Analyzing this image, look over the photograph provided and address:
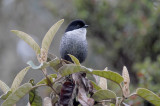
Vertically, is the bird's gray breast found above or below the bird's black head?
below

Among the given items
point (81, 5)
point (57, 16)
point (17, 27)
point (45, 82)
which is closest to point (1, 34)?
point (17, 27)

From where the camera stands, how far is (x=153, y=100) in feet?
5.60

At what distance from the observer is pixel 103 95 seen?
177 centimetres

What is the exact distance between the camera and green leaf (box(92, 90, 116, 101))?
1.76 metres

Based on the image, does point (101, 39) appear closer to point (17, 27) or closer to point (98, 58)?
point (98, 58)

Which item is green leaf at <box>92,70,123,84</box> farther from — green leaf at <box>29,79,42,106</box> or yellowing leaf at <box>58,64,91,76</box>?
green leaf at <box>29,79,42,106</box>

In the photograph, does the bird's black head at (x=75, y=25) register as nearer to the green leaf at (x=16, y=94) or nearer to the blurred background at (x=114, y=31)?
the green leaf at (x=16, y=94)

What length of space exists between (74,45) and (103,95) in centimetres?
104

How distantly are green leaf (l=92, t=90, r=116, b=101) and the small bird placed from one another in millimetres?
902

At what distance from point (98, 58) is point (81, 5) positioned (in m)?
1.57

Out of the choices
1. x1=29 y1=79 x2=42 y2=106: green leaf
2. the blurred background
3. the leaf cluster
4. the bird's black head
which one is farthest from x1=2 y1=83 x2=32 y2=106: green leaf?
the blurred background

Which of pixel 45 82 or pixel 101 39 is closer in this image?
pixel 45 82

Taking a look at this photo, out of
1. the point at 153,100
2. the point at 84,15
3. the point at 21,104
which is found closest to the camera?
the point at 153,100

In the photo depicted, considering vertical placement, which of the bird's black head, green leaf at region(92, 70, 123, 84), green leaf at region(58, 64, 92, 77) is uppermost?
the bird's black head
